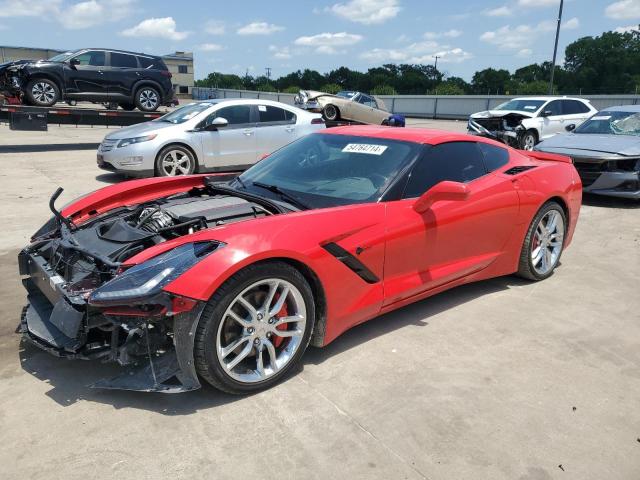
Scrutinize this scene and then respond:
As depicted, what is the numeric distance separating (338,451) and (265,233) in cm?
117

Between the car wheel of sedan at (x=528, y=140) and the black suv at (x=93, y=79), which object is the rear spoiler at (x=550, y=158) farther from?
the black suv at (x=93, y=79)

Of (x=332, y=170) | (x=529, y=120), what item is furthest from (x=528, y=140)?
(x=332, y=170)

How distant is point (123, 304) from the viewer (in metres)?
2.52

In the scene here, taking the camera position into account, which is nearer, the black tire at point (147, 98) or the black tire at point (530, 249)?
the black tire at point (530, 249)

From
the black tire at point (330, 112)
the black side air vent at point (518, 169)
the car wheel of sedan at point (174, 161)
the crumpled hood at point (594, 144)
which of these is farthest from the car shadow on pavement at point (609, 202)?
the black tire at point (330, 112)

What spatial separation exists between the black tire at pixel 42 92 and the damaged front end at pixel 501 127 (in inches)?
437

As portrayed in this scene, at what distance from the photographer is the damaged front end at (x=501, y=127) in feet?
46.4

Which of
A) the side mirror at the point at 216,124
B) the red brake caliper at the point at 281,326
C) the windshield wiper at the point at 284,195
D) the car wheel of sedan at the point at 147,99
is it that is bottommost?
the red brake caliper at the point at 281,326

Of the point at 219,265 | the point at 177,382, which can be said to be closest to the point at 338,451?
the point at 177,382

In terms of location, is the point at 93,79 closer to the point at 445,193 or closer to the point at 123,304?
the point at 445,193

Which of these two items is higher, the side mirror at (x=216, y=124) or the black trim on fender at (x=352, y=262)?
the side mirror at (x=216, y=124)

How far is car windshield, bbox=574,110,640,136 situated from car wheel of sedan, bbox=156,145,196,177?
7083 mm

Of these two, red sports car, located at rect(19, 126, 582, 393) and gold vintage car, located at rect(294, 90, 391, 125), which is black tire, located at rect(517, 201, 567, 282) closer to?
red sports car, located at rect(19, 126, 582, 393)

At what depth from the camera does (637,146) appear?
8.07m
